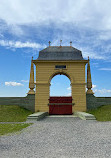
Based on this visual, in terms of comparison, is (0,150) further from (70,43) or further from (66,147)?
(70,43)

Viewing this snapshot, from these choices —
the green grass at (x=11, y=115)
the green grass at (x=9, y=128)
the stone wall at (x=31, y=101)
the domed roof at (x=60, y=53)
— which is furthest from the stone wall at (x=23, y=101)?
the green grass at (x=9, y=128)

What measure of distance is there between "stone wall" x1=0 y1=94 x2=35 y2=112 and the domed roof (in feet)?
17.3

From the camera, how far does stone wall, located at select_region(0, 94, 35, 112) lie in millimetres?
19172

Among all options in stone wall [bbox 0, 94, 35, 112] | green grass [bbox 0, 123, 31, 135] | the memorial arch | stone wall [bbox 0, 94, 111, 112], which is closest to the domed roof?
the memorial arch

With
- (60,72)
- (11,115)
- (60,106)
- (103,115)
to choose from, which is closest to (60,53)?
(60,72)

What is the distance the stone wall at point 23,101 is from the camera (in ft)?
62.9

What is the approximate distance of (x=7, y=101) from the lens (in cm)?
1959

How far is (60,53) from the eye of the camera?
20406 mm

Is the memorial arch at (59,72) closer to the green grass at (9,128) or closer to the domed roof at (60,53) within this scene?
the domed roof at (60,53)

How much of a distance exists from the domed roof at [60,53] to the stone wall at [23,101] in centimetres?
528

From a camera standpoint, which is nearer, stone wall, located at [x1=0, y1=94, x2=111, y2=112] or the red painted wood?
the red painted wood

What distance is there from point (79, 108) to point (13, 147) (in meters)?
14.0

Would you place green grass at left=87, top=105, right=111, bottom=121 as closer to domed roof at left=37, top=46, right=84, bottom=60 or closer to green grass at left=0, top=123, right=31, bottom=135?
green grass at left=0, top=123, right=31, bottom=135

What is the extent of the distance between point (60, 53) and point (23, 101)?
7740mm
